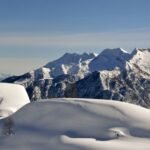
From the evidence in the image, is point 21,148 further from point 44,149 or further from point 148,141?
point 148,141

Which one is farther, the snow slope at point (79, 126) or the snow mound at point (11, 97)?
the snow mound at point (11, 97)

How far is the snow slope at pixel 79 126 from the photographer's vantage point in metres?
26.0

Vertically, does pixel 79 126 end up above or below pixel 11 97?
above

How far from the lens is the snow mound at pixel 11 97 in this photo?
62.0 m

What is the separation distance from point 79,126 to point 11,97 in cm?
4190

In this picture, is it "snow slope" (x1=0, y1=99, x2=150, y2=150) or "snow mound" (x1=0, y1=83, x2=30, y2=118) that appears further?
"snow mound" (x1=0, y1=83, x2=30, y2=118)

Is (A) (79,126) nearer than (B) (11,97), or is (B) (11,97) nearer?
(A) (79,126)

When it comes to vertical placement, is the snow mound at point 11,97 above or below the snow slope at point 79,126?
below

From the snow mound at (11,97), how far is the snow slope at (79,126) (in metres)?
28.2

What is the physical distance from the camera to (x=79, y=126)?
28.1m

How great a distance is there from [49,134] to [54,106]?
10.5 feet

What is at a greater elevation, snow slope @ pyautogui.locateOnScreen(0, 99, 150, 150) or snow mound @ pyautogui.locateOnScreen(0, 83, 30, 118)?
snow slope @ pyautogui.locateOnScreen(0, 99, 150, 150)

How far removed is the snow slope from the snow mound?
28.2 meters

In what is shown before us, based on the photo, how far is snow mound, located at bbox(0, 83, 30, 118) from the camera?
2441 inches
